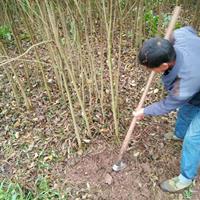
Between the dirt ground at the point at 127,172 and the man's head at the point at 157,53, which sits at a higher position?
the man's head at the point at 157,53

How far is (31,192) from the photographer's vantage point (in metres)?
2.65

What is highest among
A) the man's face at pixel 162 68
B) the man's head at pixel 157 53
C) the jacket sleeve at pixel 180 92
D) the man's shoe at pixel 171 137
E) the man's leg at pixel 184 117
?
the man's head at pixel 157 53

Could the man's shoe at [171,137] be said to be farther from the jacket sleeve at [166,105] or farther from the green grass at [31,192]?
the green grass at [31,192]

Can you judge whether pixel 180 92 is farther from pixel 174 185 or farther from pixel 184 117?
pixel 174 185

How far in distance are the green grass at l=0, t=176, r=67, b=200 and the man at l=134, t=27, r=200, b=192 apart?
2.63 ft

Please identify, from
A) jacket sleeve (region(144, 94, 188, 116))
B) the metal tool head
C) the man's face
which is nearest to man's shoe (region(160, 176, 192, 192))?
the metal tool head

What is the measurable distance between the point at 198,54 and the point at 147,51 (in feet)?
1.21

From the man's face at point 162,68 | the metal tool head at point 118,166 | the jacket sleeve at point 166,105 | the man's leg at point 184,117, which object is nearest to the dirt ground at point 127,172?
the metal tool head at point 118,166

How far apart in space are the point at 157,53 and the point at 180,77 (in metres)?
0.21

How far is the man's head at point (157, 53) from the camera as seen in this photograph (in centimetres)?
206

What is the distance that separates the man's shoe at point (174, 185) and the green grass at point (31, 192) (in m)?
0.72

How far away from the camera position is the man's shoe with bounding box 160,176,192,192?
2.61m

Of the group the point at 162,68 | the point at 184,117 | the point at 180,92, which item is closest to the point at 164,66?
the point at 162,68

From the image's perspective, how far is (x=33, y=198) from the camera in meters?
2.62
